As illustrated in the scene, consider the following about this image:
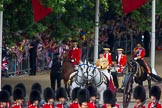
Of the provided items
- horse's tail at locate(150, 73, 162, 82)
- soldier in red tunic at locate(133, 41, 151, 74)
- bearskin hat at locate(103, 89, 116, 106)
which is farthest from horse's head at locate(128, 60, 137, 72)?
bearskin hat at locate(103, 89, 116, 106)

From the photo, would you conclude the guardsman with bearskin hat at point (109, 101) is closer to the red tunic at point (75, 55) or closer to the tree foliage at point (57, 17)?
the tree foliage at point (57, 17)

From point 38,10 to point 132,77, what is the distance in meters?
3.60

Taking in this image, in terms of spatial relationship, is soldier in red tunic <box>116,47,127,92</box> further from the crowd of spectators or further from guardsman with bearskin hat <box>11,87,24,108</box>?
guardsman with bearskin hat <box>11,87,24,108</box>

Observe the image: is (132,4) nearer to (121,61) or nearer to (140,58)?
(140,58)

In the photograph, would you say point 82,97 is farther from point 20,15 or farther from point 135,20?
point 135,20

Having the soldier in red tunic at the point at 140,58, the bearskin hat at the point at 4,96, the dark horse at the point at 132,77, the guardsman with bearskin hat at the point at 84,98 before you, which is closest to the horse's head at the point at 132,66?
the dark horse at the point at 132,77

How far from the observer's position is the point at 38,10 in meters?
26.7

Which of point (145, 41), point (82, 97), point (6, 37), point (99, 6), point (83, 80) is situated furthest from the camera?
point (145, 41)

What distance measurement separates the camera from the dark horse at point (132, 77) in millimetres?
26797

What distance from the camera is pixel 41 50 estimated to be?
35844 millimetres

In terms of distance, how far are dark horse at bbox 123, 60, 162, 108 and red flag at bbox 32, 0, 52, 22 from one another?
3227mm

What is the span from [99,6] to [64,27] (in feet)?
8.50

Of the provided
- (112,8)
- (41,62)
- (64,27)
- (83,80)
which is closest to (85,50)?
(41,62)

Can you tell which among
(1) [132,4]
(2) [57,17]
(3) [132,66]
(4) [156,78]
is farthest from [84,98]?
(4) [156,78]
